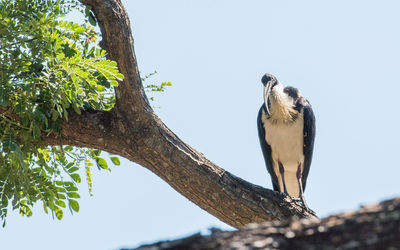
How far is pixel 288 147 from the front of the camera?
24.0 ft

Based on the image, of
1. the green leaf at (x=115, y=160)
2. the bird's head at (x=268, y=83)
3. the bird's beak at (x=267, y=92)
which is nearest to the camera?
the green leaf at (x=115, y=160)

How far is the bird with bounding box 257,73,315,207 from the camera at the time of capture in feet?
23.7

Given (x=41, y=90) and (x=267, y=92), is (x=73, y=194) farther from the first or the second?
(x=267, y=92)

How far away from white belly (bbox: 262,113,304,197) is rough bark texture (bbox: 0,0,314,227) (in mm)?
2232

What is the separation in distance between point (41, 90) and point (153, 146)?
92 cm

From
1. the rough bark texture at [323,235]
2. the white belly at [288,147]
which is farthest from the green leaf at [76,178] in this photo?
the rough bark texture at [323,235]

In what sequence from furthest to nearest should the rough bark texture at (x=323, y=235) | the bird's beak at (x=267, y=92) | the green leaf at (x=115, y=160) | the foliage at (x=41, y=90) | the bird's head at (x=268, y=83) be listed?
the bird's head at (x=268, y=83), the bird's beak at (x=267, y=92), the green leaf at (x=115, y=160), the foliage at (x=41, y=90), the rough bark texture at (x=323, y=235)

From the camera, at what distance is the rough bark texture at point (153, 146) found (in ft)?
16.1

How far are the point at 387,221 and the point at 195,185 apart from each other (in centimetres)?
308

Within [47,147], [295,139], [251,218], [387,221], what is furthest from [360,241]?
[295,139]

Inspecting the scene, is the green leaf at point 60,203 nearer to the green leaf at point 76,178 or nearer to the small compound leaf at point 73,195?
the small compound leaf at point 73,195

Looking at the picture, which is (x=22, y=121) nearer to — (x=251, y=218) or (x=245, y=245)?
(x=251, y=218)

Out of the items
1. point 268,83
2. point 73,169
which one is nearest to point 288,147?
point 268,83

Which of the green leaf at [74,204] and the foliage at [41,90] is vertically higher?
→ the foliage at [41,90]
